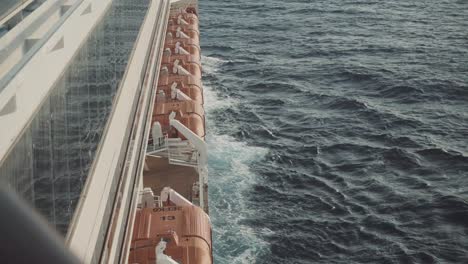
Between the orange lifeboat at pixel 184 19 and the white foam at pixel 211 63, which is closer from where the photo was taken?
the orange lifeboat at pixel 184 19

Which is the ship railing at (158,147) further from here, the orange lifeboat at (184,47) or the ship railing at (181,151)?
the orange lifeboat at (184,47)

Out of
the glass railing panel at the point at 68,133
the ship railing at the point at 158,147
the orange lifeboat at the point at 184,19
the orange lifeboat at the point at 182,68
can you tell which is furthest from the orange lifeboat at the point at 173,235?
the orange lifeboat at the point at 184,19

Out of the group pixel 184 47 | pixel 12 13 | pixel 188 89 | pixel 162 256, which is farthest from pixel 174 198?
pixel 184 47

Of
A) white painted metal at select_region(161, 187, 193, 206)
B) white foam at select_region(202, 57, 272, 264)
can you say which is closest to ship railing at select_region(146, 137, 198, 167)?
white foam at select_region(202, 57, 272, 264)

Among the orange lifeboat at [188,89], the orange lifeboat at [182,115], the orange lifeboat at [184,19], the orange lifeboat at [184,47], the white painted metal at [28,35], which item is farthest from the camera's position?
the orange lifeboat at [184,19]

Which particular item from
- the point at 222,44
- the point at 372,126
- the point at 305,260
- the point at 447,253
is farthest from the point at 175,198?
the point at 222,44

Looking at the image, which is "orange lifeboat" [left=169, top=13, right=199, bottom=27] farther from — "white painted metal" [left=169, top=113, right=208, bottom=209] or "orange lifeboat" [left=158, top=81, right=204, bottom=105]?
"white painted metal" [left=169, top=113, right=208, bottom=209]

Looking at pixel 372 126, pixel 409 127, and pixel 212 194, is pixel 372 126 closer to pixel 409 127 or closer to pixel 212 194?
pixel 409 127

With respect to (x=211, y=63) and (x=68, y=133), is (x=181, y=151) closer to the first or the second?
(x=68, y=133)
